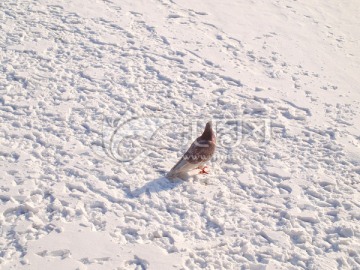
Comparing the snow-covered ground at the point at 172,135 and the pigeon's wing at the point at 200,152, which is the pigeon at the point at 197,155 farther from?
the snow-covered ground at the point at 172,135

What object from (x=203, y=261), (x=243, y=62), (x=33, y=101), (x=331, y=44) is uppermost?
(x=331, y=44)

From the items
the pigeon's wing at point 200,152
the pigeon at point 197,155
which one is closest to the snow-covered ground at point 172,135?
the pigeon at point 197,155

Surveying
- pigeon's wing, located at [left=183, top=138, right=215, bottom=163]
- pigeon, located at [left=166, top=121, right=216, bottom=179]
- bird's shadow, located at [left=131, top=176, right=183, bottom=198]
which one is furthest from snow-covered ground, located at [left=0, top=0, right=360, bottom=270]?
pigeon's wing, located at [left=183, top=138, right=215, bottom=163]

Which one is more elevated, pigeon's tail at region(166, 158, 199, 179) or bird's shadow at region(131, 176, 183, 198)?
pigeon's tail at region(166, 158, 199, 179)

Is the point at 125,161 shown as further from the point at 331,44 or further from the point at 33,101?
the point at 331,44

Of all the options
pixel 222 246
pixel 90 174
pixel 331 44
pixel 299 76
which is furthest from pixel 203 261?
pixel 331 44
